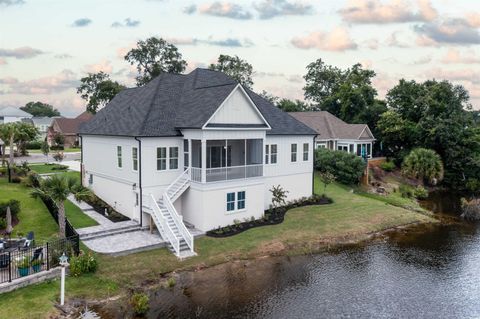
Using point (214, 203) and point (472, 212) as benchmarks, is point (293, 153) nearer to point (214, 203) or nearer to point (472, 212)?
point (214, 203)

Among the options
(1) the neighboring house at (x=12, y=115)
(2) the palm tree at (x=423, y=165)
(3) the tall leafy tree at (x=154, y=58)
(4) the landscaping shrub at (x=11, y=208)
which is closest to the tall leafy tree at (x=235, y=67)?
(3) the tall leafy tree at (x=154, y=58)

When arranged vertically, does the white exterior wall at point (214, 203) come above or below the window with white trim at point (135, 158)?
below

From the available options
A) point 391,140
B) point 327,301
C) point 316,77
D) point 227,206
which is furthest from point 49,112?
point 327,301

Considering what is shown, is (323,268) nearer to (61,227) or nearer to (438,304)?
(438,304)

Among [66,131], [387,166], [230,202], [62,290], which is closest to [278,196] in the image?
[230,202]

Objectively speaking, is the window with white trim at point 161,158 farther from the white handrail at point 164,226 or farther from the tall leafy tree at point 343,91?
the tall leafy tree at point 343,91
